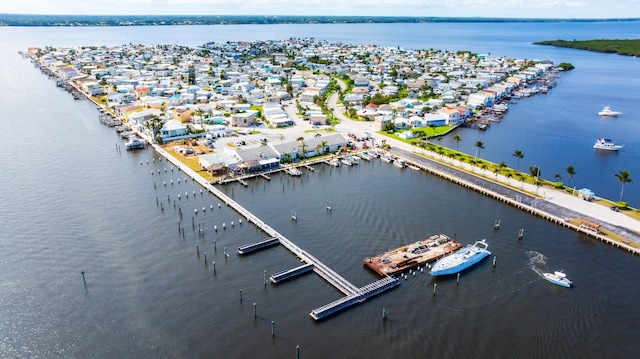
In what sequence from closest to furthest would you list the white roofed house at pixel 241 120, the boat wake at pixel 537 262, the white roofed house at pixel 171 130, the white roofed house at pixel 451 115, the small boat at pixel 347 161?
the boat wake at pixel 537 262, the small boat at pixel 347 161, the white roofed house at pixel 171 130, the white roofed house at pixel 241 120, the white roofed house at pixel 451 115

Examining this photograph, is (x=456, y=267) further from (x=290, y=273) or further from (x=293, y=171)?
(x=293, y=171)

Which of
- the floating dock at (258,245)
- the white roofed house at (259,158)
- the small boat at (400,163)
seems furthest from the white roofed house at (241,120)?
the floating dock at (258,245)

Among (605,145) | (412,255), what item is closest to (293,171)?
(412,255)

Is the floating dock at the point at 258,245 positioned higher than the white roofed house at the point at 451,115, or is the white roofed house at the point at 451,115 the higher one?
the white roofed house at the point at 451,115

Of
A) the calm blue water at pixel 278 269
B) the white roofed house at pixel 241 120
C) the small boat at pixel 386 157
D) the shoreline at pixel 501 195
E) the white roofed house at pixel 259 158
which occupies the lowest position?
the calm blue water at pixel 278 269

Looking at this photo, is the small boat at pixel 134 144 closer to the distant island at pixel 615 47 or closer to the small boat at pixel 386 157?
the small boat at pixel 386 157

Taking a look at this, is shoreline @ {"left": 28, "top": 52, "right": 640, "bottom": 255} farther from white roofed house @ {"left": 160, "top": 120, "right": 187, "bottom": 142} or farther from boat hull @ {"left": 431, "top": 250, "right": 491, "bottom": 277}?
boat hull @ {"left": 431, "top": 250, "right": 491, "bottom": 277}

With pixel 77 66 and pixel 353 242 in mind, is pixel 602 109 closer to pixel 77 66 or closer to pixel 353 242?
pixel 353 242
